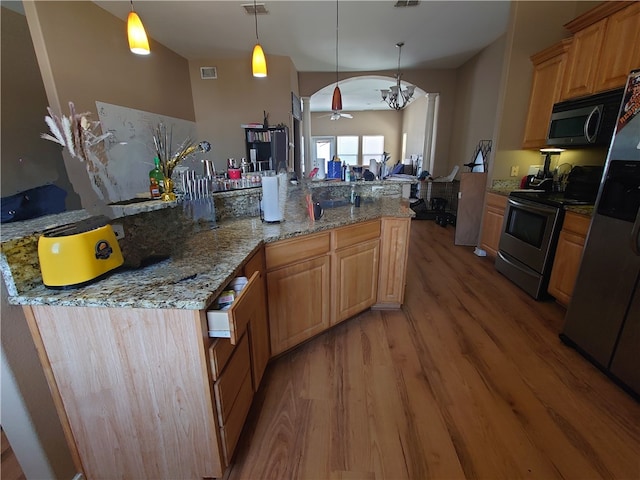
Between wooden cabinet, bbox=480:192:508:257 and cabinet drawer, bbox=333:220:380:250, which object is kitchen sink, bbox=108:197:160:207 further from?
wooden cabinet, bbox=480:192:508:257

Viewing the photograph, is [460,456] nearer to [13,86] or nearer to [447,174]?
[13,86]

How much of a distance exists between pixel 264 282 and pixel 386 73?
5.51 m

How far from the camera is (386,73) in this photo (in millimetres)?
5492

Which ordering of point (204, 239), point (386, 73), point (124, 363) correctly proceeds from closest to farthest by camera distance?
point (124, 363), point (204, 239), point (386, 73)

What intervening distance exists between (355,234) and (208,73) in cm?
458

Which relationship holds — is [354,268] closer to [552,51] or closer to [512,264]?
[512,264]

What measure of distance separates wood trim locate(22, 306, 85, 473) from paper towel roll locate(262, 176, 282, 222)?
113cm

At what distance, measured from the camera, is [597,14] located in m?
2.25

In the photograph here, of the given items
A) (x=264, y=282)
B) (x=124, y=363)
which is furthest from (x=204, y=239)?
(x=124, y=363)

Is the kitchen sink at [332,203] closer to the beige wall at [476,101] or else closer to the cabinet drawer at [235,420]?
the cabinet drawer at [235,420]

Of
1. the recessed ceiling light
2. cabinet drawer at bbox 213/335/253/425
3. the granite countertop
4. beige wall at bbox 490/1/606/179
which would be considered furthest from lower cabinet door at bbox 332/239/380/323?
the recessed ceiling light

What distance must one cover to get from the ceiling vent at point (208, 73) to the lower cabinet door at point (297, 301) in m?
4.62

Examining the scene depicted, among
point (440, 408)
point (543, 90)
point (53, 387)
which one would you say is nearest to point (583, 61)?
point (543, 90)

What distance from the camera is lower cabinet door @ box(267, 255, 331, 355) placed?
1.66 m
